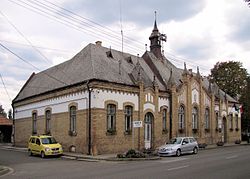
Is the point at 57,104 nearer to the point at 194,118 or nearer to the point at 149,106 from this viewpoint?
the point at 149,106

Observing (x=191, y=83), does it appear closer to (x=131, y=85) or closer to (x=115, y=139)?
(x=131, y=85)

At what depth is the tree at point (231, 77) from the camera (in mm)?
54875

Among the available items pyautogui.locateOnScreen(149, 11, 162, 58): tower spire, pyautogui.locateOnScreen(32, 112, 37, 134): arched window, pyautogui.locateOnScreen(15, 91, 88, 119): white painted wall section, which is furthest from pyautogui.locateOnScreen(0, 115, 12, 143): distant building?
pyautogui.locateOnScreen(149, 11, 162, 58): tower spire

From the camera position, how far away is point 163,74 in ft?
121

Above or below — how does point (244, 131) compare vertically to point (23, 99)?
below

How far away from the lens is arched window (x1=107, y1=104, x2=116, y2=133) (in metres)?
28.0

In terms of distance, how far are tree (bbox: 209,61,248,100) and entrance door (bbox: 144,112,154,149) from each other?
27.0 m

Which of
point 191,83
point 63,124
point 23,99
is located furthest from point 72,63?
point 191,83

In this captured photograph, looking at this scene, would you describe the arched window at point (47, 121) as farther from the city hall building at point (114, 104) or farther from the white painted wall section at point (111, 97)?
the white painted wall section at point (111, 97)

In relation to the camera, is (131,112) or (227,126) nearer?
(131,112)

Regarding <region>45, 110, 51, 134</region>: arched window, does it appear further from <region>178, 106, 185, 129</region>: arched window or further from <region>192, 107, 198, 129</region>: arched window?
<region>192, 107, 198, 129</region>: arched window

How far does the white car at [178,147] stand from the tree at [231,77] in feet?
95.1

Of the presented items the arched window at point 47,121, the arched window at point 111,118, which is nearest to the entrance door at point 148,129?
the arched window at point 111,118

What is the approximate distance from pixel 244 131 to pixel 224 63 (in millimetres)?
11805
